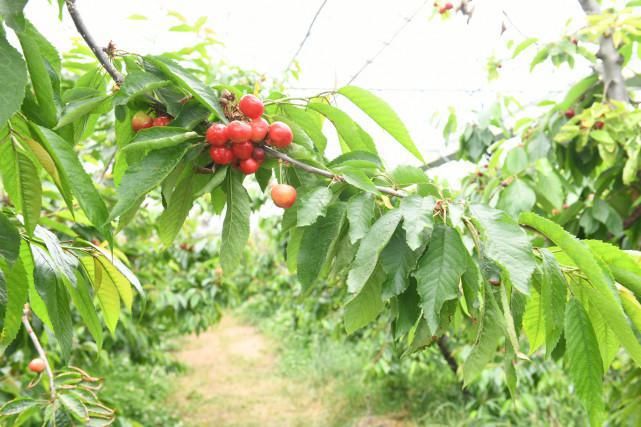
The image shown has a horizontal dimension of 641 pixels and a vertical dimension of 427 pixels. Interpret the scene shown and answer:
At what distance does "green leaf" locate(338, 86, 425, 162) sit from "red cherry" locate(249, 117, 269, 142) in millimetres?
131

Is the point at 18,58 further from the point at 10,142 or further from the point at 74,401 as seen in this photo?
the point at 74,401

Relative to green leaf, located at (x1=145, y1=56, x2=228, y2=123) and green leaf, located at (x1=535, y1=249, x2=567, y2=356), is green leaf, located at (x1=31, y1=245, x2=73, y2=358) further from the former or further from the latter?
green leaf, located at (x1=535, y1=249, x2=567, y2=356)

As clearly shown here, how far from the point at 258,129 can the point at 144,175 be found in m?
0.18

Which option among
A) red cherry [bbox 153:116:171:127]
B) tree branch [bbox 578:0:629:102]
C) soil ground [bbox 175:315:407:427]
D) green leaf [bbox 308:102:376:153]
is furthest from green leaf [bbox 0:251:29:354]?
soil ground [bbox 175:315:407:427]

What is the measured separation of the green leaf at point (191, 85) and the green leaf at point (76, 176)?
0.17 metres

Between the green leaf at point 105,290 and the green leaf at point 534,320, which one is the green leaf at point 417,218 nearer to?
the green leaf at point 534,320

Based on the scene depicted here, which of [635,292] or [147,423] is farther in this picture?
[147,423]

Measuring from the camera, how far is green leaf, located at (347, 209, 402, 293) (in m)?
0.67

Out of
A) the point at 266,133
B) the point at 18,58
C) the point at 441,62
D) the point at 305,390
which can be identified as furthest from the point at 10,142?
the point at 305,390

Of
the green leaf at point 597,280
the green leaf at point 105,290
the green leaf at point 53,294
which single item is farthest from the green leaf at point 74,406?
the green leaf at point 597,280

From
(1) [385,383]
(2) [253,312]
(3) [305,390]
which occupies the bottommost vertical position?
(2) [253,312]

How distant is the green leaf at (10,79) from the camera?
1.63ft

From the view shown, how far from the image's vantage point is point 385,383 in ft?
18.1

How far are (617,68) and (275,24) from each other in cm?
249
